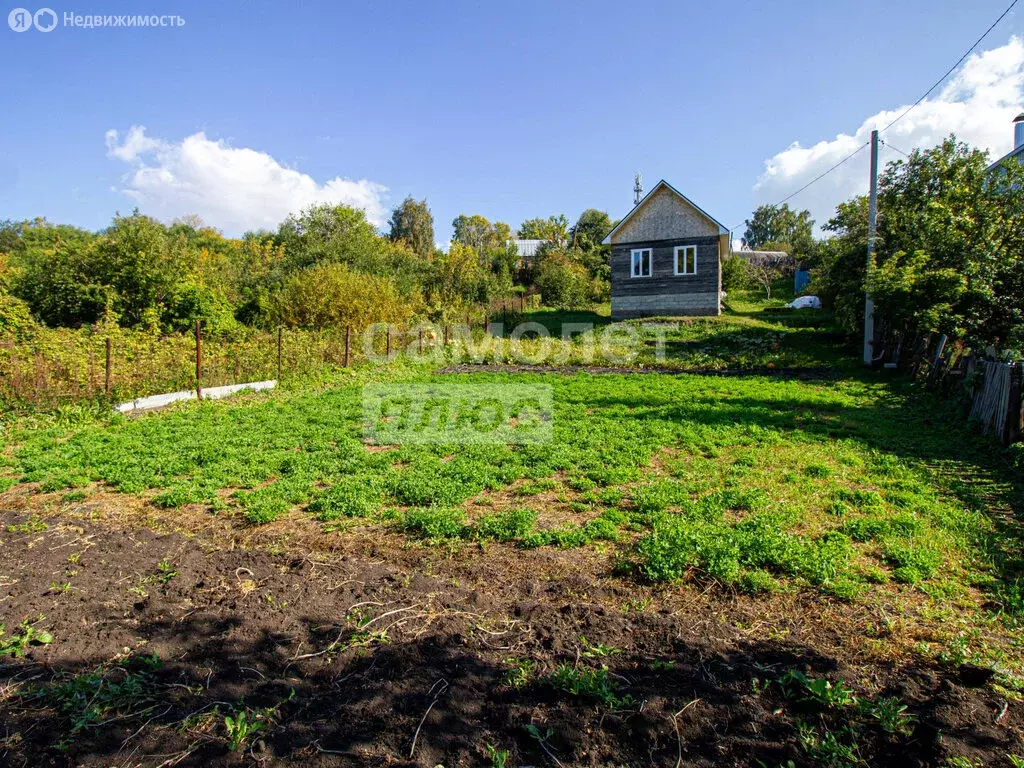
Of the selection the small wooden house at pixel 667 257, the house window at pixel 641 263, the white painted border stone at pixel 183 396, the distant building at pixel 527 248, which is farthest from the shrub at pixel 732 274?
the white painted border stone at pixel 183 396

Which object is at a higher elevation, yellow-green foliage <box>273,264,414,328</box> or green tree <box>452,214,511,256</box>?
green tree <box>452,214,511,256</box>

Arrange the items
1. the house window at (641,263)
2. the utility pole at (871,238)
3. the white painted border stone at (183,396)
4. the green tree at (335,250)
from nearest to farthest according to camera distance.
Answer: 1. the white painted border stone at (183,396)
2. the utility pole at (871,238)
3. the house window at (641,263)
4. the green tree at (335,250)

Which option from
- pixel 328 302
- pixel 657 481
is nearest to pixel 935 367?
pixel 657 481

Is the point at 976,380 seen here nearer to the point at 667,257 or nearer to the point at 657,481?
the point at 657,481

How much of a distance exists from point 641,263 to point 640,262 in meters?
0.07

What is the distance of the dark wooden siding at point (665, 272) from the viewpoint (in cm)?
2511

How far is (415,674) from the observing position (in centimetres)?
301

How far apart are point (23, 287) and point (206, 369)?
10823mm

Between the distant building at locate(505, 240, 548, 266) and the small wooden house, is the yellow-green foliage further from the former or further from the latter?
the distant building at locate(505, 240, 548, 266)

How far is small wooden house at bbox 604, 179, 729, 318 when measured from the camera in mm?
25109

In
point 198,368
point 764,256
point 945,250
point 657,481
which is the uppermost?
point 764,256

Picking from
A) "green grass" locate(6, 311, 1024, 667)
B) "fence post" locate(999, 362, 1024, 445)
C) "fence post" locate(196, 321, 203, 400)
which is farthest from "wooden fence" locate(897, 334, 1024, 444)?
"fence post" locate(196, 321, 203, 400)

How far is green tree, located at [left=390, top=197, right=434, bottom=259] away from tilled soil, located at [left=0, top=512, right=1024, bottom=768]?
53.9m

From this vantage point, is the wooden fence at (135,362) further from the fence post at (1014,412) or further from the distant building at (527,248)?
the distant building at (527,248)
